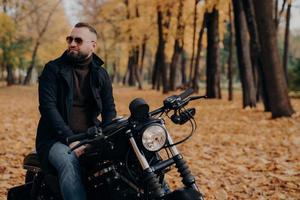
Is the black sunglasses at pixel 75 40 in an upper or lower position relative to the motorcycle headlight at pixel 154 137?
upper

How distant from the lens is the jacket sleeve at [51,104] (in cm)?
377

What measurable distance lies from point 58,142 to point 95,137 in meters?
0.73

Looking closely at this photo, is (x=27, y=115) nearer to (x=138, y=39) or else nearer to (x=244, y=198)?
(x=244, y=198)

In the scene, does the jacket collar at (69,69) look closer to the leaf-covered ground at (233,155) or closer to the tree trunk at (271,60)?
the leaf-covered ground at (233,155)

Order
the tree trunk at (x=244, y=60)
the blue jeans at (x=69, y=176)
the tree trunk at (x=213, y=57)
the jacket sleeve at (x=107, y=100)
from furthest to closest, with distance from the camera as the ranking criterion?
the tree trunk at (x=213, y=57) < the tree trunk at (x=244, y=60) < the jacket sleeve at (x=107, y=100) < the blue jeans at (x=69, y=176)

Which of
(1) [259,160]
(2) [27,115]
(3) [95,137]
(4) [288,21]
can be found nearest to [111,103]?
(3) [95,137]

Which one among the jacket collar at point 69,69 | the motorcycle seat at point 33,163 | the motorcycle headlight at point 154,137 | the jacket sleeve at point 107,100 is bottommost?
the motorcycle seat at point 33,163

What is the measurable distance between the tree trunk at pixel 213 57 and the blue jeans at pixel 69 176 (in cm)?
2349

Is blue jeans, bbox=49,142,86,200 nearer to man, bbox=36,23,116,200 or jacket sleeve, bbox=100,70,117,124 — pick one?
man, bbox=36,23,116,200

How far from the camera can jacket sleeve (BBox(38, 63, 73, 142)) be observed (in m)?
3.77

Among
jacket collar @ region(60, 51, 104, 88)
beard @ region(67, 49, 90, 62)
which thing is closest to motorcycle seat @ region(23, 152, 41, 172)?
jacket collar @ region(60, 51, 104, 88)

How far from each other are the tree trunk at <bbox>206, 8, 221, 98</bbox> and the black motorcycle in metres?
23.4

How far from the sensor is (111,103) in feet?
13.8

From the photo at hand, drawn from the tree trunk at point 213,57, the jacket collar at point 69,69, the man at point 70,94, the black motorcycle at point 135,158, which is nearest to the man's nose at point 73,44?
the man at point 70,94
